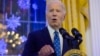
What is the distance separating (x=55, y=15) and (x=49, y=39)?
0.20m

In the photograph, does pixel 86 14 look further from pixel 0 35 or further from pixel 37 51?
pixel 37 51

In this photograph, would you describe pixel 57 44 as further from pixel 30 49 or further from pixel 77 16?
pixel 77 16

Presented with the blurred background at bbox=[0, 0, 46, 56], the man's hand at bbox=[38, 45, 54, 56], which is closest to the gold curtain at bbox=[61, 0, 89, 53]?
the blurred background at bbox=[0, 0, 46, 56]

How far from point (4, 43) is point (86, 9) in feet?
4.15

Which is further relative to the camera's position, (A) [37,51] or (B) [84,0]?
(B) [84,0]

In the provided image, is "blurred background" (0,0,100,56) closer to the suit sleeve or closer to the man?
the man

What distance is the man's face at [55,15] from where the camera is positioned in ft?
Answer: 5.05

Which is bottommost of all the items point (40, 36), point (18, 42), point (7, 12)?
point (18, 42)

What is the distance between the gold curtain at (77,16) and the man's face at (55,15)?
126 centimetres

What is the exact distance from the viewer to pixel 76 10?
293 centimetres

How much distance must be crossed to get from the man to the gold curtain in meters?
1.26

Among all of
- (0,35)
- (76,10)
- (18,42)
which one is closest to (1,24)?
(0,35)

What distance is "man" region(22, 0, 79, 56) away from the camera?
1417mm

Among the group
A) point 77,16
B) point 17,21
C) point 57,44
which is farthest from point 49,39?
point 17,21
